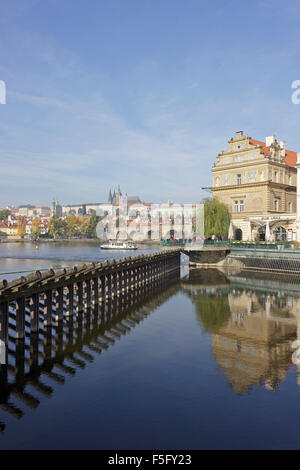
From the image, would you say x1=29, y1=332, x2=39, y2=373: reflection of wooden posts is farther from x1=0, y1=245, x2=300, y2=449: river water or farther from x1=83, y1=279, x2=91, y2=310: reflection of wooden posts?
x1=83, y1=279, x2=91, y2=310: reflection of wooden posts

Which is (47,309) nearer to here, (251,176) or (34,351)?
(34,351)

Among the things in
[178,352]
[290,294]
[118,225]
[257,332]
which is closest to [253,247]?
[290,294]

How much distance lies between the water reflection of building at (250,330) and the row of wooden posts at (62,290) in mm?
5838

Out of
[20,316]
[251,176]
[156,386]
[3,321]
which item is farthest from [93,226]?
[156,386]

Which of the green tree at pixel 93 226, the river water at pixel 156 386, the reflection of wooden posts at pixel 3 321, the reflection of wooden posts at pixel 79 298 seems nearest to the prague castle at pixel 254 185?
the river water at pixel 156 386

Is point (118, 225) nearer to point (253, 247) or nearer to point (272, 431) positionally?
point (253, 247)

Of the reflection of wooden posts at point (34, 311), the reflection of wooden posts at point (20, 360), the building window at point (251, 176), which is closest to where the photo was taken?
the reflection of wooden posts at point (20, 360)

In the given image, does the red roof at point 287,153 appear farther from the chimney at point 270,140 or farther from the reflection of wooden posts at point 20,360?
the reflection of wooden posts at point 20,360

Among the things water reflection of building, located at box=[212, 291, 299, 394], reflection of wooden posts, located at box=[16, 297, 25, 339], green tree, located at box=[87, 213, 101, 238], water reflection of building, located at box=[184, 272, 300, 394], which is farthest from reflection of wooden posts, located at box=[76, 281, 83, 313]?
green tree, located at box=[87, 213, 101, 238]

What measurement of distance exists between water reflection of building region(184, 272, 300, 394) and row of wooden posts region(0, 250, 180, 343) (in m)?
5.84

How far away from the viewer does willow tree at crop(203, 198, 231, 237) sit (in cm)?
5997

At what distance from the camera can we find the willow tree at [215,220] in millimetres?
59969
